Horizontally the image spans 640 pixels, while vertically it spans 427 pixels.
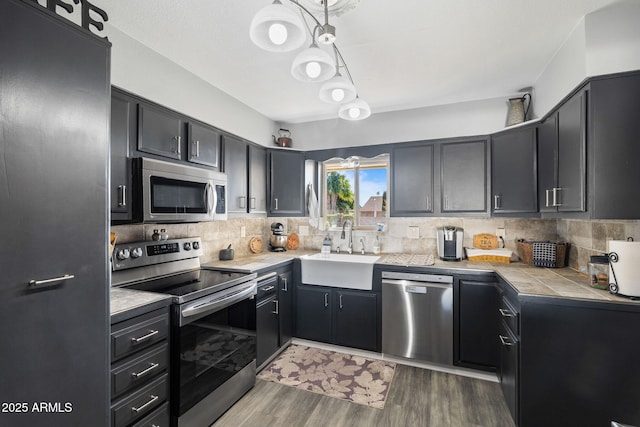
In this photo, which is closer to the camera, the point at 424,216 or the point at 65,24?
the point at 65,24

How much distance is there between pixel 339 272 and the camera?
9.76 ft

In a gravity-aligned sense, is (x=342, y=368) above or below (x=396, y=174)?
below

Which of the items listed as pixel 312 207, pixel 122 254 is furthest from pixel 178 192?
pixel 312 207

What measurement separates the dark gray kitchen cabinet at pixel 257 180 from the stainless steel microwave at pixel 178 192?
1.88 feet

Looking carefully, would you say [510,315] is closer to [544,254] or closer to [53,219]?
[544,254]

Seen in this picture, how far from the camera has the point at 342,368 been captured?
2.72 meters

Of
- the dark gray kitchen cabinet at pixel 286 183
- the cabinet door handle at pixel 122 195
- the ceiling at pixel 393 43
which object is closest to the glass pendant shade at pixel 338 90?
the ceiling at pixel 393 43

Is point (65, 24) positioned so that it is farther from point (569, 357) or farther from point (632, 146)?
point (569, 357)

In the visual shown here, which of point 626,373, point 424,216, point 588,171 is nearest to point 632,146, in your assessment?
point 588,171

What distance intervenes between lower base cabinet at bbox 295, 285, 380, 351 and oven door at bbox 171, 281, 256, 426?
774 mm

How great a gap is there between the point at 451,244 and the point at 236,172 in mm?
2267

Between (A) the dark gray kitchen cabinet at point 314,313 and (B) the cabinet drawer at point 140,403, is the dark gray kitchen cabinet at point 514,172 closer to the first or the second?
(A) the dark gray kitchen cabinet at point 314,313

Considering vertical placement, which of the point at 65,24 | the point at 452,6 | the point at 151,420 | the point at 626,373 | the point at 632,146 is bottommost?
the point at 151,420

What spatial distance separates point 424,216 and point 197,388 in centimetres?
250
